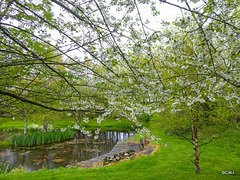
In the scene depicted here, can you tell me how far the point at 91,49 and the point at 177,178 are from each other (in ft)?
16.2

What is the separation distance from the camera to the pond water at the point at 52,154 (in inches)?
370

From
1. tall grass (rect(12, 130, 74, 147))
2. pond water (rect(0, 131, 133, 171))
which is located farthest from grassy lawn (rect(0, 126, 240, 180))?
tall grass (rect(12, 130, 74, 147))

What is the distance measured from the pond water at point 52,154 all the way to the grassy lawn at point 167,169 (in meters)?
2.86

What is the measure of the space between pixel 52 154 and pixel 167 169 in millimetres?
8435

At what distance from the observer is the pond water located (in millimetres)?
9391

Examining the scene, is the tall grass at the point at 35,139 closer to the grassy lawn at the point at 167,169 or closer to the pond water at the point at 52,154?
the pond water at the point at 52,154

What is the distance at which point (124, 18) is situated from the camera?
2.52 m

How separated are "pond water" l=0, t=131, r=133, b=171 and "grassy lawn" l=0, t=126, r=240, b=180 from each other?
112 inches

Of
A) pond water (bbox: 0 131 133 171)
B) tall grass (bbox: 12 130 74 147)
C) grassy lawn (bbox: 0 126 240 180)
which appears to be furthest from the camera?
tall grass (bbox: 12 130 74 147)

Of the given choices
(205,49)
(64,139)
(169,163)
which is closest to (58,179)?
(169,163)

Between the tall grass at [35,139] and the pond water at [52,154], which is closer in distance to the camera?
the pond water at [52,154]

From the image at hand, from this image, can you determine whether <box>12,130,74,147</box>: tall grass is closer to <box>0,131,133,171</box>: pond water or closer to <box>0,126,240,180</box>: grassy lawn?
<box>0,131,133,171</box>: pond water

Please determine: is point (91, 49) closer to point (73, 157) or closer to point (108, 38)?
point (108, 38)

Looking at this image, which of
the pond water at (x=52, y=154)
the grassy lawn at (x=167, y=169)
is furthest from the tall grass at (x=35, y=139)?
the grassy lawn at (x=167, y=169)
